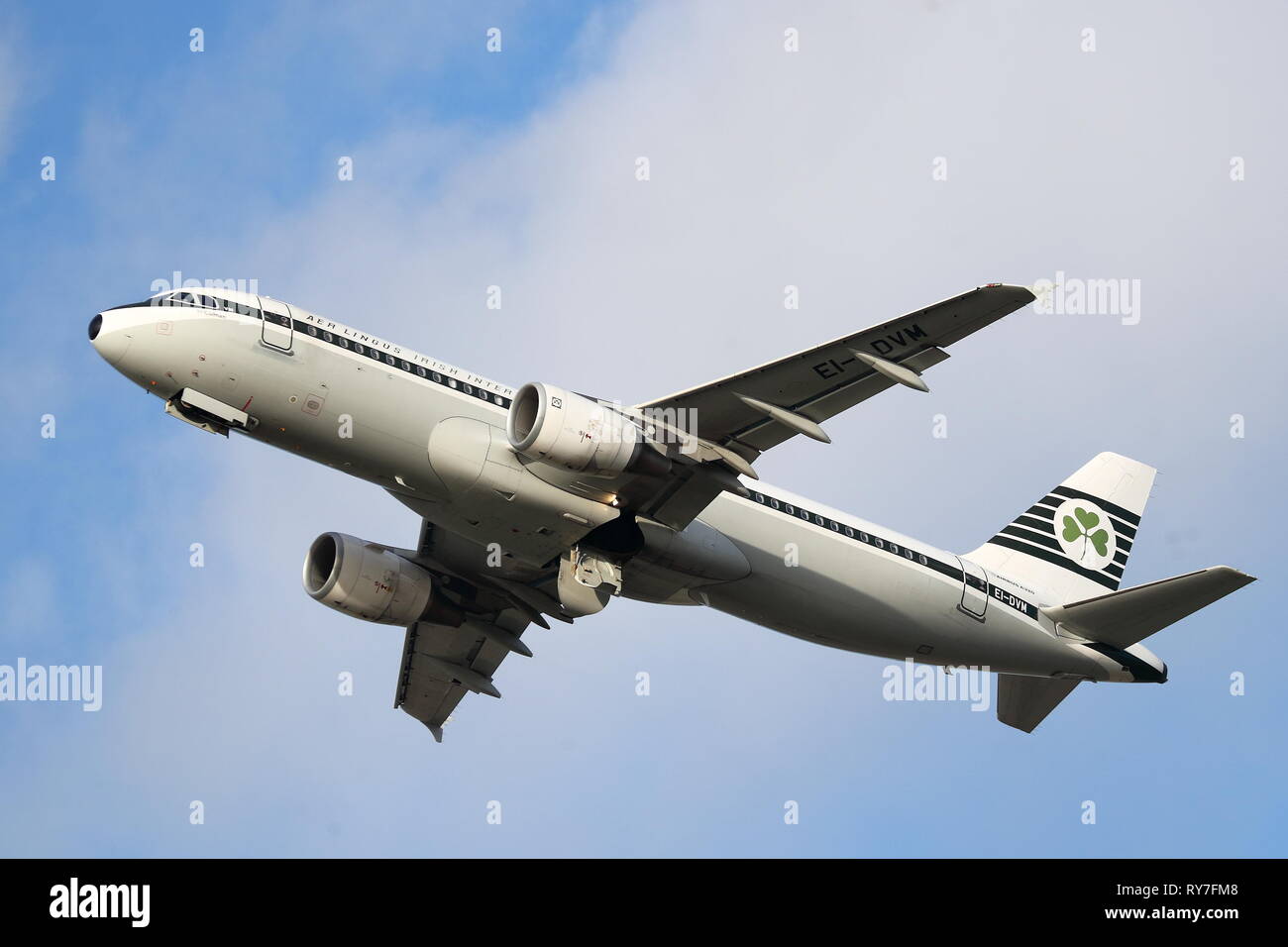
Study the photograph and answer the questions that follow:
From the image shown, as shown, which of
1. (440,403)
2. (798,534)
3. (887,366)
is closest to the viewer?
(887,366)

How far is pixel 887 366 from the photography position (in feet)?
107

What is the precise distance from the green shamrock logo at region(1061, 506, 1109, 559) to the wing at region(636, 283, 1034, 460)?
15045mm

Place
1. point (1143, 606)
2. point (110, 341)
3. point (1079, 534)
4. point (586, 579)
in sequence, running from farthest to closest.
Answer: point (1079, 534) < point (1143, 606) < point (586, 579) < point (110, 341)

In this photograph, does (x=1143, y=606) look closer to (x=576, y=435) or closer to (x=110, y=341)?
(x=576, y=435)

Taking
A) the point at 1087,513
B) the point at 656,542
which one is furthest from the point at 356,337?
the point at 1087,513

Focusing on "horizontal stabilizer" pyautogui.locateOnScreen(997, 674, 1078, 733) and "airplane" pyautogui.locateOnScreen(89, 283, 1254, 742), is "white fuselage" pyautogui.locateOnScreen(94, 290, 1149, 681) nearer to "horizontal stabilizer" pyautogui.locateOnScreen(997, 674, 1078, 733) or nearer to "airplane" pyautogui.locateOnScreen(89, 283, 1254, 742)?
"airplane" pyautogui.locateOnScreen(89, 283, 1254, 742)

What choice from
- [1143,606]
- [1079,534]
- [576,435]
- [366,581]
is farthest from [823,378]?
[1079,534]

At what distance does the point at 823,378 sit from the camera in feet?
111

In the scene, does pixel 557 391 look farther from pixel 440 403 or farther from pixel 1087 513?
pixel 1087 513

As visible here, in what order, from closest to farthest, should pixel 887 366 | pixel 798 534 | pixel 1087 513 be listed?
pixel 887 366 < pixel 798 534 < pixel 1087 513

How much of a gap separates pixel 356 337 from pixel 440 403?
2413 mm

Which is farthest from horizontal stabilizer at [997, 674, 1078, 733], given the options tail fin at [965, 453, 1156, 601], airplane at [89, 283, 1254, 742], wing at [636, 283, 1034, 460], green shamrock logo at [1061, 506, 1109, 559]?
wing at [636, 283, 1034, 460]

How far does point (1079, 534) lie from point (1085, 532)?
12.0 inches
